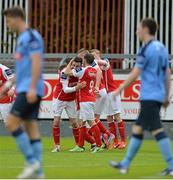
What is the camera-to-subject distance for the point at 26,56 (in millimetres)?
12625

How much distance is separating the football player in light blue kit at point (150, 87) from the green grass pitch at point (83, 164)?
472 mm

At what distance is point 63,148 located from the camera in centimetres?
2114

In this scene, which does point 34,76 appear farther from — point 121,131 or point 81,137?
point 121,131

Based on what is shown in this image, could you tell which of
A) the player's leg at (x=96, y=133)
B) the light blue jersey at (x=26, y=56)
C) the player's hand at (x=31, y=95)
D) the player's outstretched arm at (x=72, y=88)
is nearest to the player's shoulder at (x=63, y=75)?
the player's outstretched arm at (x=72, y=88)

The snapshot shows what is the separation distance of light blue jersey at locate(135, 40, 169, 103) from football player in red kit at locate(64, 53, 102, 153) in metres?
5.81

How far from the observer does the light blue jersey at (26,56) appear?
41.1 ft

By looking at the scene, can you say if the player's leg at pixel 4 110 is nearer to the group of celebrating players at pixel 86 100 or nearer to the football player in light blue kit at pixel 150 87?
the group of celebrating players at pixel 86 100

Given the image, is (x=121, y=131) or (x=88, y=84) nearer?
(x=88, y=84)

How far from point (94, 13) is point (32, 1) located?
1.95m

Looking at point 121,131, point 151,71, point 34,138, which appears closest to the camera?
point 34,138

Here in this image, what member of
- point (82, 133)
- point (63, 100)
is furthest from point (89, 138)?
point (63, 100)

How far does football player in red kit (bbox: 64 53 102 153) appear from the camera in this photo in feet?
63.7

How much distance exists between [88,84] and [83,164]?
3714mm

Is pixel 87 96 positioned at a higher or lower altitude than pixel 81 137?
higher
